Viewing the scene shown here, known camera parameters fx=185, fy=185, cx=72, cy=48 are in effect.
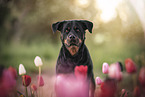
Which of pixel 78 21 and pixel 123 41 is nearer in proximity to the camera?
pixel 123 41

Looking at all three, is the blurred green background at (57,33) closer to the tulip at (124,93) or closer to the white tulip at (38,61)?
the white tulip at (38,61)

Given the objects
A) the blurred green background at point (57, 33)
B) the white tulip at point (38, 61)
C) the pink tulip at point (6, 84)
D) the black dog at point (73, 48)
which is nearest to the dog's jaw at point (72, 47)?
the black dog at point (73, 48)

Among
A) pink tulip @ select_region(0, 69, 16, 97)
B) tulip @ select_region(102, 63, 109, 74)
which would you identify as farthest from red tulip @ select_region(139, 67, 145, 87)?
pink tulip @ select_region(0, 69, 16, 97)

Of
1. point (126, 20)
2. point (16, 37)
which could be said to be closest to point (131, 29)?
point (126, 20)

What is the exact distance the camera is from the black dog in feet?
4.94

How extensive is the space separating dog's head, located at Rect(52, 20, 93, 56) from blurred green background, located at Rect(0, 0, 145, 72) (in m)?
0.09

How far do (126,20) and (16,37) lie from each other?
0.88m

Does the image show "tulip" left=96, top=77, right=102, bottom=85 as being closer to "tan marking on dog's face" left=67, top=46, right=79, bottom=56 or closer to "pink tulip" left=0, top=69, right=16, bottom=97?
"tan marking on dog's face" left=67, top=46, right=79, bottom=56

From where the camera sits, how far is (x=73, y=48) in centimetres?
167

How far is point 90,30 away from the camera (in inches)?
57.5

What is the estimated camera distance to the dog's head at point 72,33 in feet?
5.07

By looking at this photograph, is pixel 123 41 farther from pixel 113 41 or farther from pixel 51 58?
pixel 51 58

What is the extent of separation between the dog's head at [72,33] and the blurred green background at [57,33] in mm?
87

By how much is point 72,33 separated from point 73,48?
0.51ft
